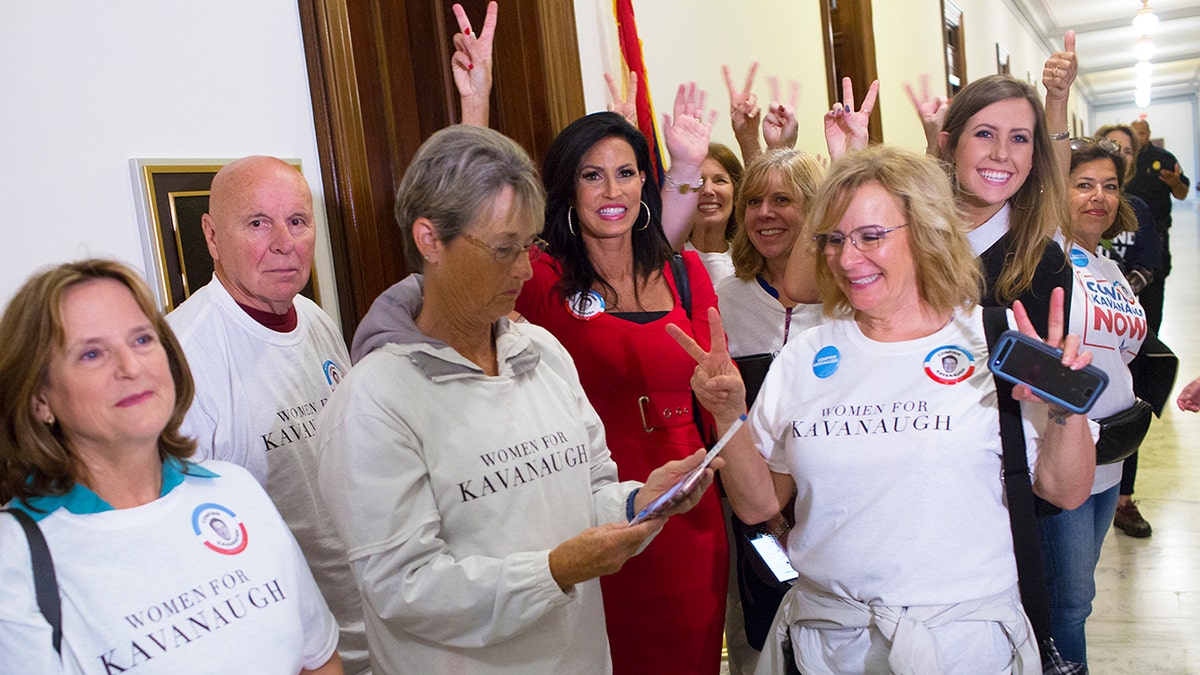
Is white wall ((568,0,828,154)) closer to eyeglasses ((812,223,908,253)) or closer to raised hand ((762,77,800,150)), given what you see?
raised hand ((762,77,800,150))

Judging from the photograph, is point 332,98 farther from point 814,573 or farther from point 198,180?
point 814,573

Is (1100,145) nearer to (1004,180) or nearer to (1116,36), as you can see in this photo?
(1004,180)

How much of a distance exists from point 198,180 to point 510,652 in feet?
3.81

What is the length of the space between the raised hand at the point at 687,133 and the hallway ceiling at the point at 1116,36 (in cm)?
1139

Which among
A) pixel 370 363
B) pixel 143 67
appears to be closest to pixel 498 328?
pixel 370 363

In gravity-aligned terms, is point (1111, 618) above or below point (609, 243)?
below

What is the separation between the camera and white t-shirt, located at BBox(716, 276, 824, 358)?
2754mm

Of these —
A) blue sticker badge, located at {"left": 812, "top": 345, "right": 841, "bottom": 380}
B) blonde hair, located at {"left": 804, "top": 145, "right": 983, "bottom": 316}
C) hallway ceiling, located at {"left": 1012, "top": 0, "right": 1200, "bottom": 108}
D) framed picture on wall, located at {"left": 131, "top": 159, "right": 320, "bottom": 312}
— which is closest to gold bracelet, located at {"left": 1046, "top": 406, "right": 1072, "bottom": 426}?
blonde hair, located at {"left": 804, "top": 145, "right": 983, "bottom": 316}

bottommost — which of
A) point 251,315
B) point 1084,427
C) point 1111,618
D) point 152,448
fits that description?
point 1111,618

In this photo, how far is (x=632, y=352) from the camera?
2348 mm

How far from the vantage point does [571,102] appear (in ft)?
10.7

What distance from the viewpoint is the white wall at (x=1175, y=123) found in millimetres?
31078

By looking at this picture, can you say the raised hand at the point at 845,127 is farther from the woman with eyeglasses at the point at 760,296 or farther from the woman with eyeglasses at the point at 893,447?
the woman with eyeglasses at the point at 893,447

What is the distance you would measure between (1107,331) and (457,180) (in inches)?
72.4
